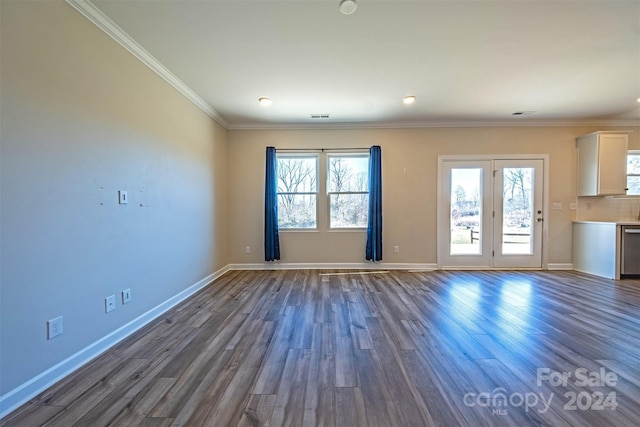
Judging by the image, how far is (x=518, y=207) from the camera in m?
4.69

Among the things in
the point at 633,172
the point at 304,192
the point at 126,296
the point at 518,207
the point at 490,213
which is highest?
the point at 633,172

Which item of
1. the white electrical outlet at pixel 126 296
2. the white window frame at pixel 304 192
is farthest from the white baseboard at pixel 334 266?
the white electrical outlet at pixel 126 296

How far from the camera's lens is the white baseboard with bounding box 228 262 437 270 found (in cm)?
478

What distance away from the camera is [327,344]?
2160 millimetres

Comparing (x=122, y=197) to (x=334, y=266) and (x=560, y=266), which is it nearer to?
(x=334, y=266)

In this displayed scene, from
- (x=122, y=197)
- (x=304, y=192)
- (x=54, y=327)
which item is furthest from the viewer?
(x=304, y=192)

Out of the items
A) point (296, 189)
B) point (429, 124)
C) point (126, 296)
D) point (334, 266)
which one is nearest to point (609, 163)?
point (429, 124)

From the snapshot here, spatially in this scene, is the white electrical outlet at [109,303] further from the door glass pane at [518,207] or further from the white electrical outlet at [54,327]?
the door glass pane at [518,207]

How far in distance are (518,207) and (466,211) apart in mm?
929

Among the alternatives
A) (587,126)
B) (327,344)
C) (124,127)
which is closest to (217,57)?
(124,127)

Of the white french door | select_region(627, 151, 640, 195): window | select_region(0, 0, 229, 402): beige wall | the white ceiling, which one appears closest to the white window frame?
the white ceiling

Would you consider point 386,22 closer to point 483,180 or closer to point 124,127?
point 124,127

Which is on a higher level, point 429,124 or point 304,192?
point 429,124

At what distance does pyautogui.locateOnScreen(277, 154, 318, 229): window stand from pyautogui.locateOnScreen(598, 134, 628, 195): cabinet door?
4885 mm
